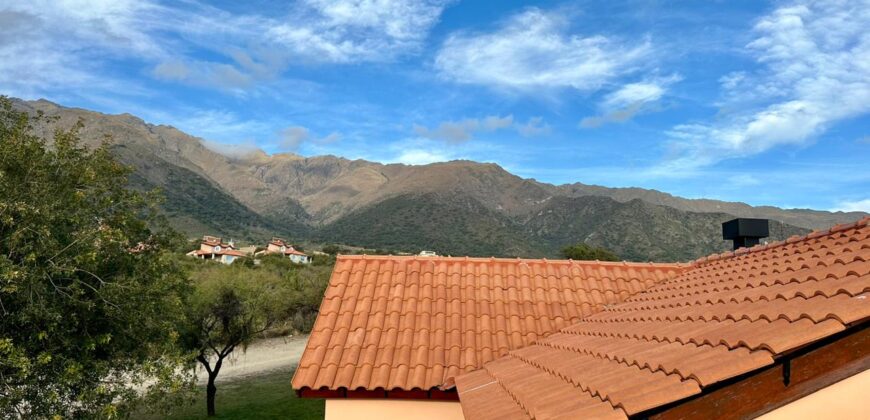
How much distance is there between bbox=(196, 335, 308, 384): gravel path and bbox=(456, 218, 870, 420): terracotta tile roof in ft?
84.2

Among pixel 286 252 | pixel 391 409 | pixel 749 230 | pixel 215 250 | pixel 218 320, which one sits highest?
pixel 215 250

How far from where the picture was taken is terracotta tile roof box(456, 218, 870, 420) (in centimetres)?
300

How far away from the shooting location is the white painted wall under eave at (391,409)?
677 centimetres

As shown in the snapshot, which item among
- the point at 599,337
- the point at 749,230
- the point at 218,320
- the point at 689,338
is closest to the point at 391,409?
the point at 599,337

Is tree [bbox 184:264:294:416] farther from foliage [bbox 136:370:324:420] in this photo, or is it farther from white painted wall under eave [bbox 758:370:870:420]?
white painted wall under eave [bbox 758:370:870:420]

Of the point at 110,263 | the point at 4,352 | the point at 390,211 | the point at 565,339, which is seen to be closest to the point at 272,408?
the point at 110,263

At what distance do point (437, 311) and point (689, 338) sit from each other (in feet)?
16.4

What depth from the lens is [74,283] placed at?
1084 cm

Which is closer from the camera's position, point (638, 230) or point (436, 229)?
point (638, 230)

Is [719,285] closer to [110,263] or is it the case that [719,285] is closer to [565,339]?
[565,339]

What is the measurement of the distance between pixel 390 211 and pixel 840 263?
385 feet

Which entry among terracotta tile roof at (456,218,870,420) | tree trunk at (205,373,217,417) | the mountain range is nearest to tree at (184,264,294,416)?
tree trunk at (205,373,217,417)

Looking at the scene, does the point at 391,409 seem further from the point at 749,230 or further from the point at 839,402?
the point at 749,230

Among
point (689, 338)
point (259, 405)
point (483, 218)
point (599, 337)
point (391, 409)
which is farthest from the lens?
point (483, 218)
